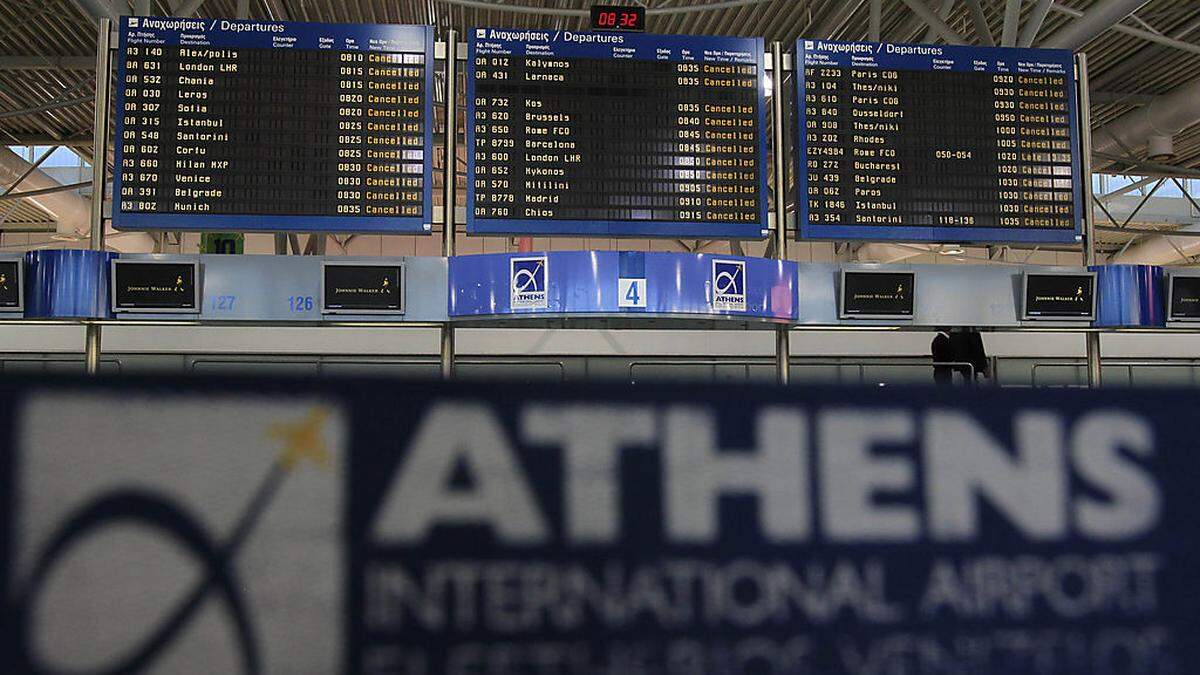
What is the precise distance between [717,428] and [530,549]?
411 mm

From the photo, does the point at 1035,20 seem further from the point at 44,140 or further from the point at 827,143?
the point at 44,140

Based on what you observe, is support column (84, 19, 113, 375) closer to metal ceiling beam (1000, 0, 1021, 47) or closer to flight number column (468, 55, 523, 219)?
flight number column (468, 55, 523, 219)

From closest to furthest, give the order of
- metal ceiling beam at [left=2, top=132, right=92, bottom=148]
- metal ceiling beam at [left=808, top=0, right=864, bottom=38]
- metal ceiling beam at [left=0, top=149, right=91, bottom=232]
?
metal ceiling beam at [left=808, top=0, right=864, bottom=38], metal ceiling beam at [left=2, top=132, right=92, bottom=148], metal ceiling beam at [left=0, top=149, right=91, bottom=232]

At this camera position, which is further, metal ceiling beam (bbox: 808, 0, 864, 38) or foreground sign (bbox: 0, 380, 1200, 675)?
metal ceiling beam (bbox: 808, 0, 864, 38)

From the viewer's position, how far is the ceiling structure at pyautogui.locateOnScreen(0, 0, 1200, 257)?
11.3 meters

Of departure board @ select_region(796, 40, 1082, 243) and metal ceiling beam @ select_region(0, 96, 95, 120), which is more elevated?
metal ceiling beam @ select_region(0, 96, 95, 120)

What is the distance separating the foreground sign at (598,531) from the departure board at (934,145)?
5.16m

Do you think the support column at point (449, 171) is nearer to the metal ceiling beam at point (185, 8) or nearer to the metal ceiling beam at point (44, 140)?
the metal ceiling beam at point (185, 8)

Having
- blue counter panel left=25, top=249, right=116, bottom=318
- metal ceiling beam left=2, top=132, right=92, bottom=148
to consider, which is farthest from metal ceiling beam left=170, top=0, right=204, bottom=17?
metal ceiling beam left=2, top=132, right=92, bottom=148

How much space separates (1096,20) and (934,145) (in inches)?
158

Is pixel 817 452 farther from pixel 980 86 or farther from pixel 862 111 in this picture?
pixel 980 86

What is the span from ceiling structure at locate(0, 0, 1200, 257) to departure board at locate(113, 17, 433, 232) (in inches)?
145

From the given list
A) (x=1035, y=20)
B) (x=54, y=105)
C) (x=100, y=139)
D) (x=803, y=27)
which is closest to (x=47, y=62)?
(x=54, y=105)

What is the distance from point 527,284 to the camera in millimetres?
6387
